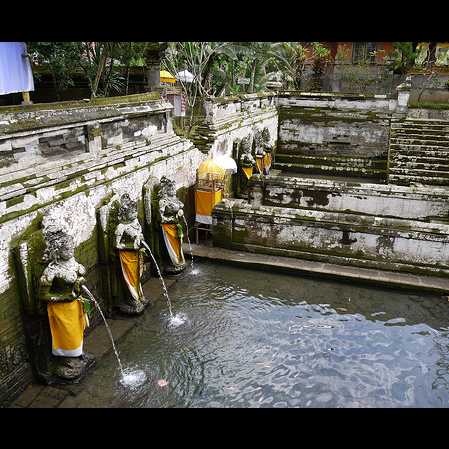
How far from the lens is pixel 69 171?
609 cm

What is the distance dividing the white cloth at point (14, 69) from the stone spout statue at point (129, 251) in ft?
12.4

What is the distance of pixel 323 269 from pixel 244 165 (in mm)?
5206

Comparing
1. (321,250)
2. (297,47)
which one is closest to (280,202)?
(321,250)

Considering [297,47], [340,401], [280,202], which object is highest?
[297,47]

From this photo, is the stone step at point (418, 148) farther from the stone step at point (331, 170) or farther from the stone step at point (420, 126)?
the stone step at point (420, 126)

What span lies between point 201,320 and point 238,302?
0.83 m

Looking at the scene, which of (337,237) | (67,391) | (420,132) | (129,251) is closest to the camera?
(67,391)

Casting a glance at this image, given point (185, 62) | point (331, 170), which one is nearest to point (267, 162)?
point (331, 170)

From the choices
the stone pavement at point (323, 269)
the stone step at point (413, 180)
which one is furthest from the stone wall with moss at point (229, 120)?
the stone step at point (413, 180)

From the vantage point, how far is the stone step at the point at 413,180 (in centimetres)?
1348

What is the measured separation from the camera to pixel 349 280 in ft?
26.5

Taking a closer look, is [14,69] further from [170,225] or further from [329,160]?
[329,160]

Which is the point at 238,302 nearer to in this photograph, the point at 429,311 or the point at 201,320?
the point at 201,320

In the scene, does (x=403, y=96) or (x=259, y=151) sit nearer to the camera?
(x=259, y=151)
